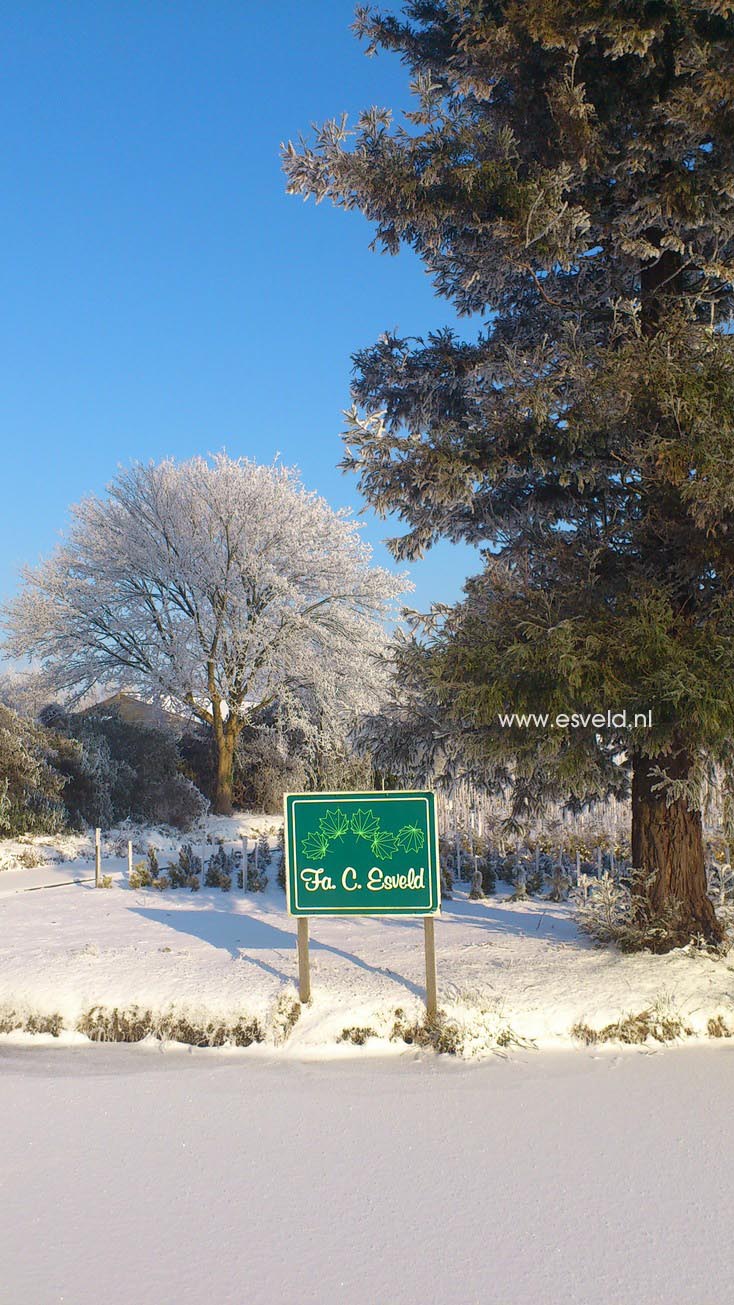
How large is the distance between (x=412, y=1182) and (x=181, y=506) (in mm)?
21855

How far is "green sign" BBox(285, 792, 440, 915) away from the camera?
21.9ft

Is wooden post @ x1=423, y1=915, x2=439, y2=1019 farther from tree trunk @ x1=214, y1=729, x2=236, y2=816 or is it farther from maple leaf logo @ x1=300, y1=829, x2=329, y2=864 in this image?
tree trunk @ x1=214, y1=729, x2=236, y2=816

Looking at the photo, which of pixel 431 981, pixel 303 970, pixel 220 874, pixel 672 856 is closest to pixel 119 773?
pixel 220 874

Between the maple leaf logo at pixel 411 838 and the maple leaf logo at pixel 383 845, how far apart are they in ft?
0.18

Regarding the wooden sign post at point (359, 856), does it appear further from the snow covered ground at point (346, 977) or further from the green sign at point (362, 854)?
the snow covered ground at point (346, 977)

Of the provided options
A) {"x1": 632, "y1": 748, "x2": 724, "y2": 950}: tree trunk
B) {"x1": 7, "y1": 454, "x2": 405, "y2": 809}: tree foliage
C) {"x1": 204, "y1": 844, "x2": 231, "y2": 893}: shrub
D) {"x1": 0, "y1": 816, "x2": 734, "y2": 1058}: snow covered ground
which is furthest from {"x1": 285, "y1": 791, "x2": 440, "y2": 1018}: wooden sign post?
{"x1": 7, "y1": 454, "x2": 405, "y2": 809}: tree foliage

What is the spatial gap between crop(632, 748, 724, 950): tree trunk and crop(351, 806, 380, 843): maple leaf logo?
2365 millimetres

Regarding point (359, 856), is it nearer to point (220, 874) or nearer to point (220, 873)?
point (220, 874)

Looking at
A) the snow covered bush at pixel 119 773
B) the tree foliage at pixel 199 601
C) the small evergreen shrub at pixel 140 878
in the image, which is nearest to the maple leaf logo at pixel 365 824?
the small evergreen shrub at pixel 140 878

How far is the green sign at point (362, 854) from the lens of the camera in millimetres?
6664

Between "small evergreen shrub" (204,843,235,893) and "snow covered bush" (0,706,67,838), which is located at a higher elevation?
"snow covered bush" (0,706,67,838)

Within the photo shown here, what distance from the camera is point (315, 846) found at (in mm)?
6852

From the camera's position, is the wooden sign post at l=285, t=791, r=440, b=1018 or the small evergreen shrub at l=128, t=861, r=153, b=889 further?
the small evergreen shrub at l=128, t=861, r=153, b=889

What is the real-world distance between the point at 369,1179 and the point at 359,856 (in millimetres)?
2674
